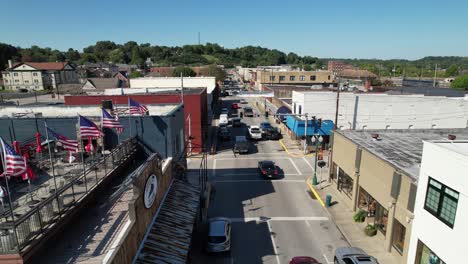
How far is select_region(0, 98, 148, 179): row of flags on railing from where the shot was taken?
940 cm

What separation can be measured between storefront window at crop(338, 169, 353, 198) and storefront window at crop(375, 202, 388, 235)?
13.2 feet

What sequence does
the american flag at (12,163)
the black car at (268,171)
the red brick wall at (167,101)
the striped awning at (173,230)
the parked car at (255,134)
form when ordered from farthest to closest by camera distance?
the parked car at (255,134), the red brick wall at (167,101), the black car at (268,171), the striped awning at (173,230), the american flag at (12,163)

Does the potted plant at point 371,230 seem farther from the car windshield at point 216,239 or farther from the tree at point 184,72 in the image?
the tree at point 184,72

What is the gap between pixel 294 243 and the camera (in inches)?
704

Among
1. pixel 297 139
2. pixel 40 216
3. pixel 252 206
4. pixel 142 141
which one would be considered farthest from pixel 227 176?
pixel 40 216

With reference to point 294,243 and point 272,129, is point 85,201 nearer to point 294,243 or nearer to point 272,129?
point 294,243

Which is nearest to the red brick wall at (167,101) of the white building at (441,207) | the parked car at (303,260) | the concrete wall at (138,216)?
the concrete wall at (138,216)

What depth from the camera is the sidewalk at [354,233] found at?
1647 cm

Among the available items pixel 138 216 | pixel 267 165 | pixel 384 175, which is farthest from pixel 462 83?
pixel 138 216

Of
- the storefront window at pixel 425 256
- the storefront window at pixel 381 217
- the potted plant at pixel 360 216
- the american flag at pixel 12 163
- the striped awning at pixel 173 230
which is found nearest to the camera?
the american flag at pixel 12 163

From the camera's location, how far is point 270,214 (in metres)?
21.5

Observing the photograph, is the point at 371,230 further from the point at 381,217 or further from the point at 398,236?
the point at 398,236

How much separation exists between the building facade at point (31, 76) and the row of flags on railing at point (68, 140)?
330 ft

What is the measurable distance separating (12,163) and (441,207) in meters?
16.2
